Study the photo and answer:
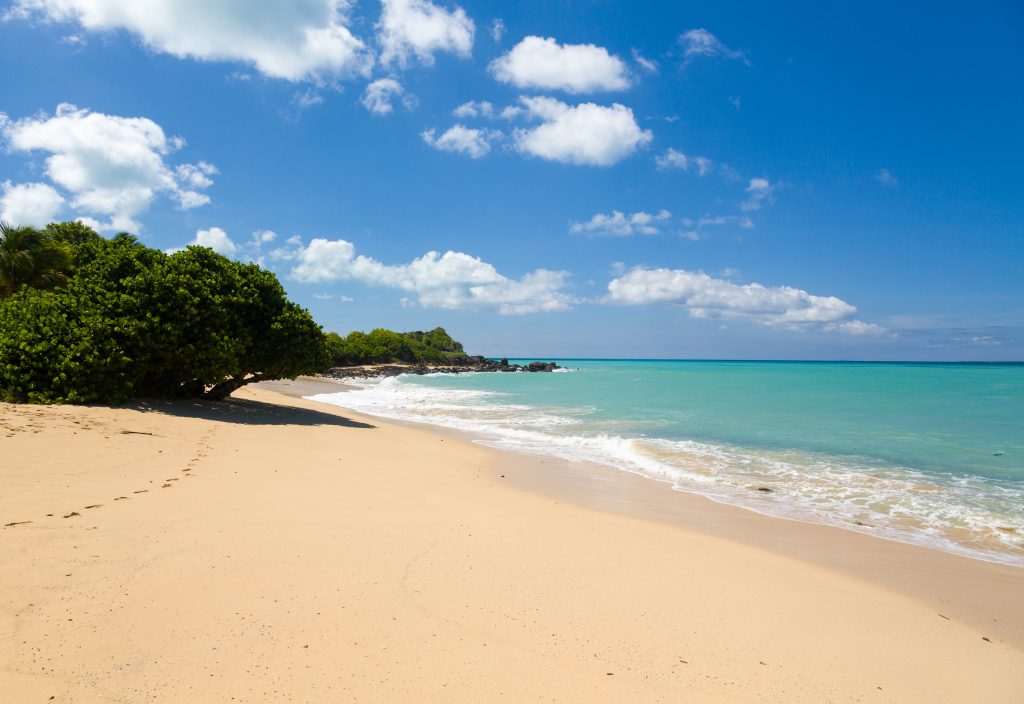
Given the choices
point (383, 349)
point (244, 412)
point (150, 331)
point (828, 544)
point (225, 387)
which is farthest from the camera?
point (383, 349)

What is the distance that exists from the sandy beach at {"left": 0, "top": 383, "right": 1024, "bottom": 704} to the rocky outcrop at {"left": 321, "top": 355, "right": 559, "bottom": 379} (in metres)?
34.6

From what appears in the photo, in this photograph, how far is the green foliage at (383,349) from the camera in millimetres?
77125

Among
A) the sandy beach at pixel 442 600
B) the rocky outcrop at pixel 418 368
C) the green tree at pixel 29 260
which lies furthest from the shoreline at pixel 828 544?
the rocky outcrop at pixel 418 368

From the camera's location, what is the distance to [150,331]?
46.1ft

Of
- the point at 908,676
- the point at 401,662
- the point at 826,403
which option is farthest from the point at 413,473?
the point at 826,403

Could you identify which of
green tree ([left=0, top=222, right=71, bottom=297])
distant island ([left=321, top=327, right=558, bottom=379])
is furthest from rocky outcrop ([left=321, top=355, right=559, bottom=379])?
green tree ([left=0, top=222, right=71, bottom=297])

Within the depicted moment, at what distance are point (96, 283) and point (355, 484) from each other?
12.1 metres

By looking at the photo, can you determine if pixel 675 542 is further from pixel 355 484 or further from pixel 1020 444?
pixel 1020 444

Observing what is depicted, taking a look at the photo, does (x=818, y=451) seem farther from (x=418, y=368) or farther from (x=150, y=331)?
(x=418, y=368)

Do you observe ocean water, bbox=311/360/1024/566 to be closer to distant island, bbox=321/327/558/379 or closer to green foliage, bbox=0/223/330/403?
green foliage, bbox=0/223/330/403

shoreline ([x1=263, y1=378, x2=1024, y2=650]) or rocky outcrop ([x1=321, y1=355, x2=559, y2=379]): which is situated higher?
rocky outcrop ([x1=321, y1=355, x2=559, y2=379])

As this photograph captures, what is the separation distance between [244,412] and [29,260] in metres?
15.7

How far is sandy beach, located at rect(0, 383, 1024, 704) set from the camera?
10.4 feet

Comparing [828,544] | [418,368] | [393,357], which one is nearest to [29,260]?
[828,544]
